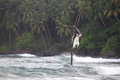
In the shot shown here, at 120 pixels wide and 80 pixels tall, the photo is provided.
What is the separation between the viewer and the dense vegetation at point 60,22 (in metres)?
31.3

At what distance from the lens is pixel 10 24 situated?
1697 inches

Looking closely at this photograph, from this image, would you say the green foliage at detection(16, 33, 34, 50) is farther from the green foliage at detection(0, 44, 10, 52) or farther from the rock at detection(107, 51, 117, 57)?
the rock at detection(107, 51, 117, 57)

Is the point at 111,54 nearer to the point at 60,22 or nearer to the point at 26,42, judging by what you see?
the point at 60,22

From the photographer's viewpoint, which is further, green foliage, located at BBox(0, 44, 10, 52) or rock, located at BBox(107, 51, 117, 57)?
green foliage, located at BBox(0, 44, 10, 52)

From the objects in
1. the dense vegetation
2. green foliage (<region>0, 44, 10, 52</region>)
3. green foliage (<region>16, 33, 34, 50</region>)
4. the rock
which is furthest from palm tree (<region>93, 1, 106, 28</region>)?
green foliage (<region>0, 44, 10, 52</region>)

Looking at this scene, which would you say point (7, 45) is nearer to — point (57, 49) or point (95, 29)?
point (57, 49)

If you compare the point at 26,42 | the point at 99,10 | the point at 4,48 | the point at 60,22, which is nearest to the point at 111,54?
the point at 99,10

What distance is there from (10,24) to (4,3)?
6709 millimetres

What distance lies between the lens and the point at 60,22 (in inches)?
1459

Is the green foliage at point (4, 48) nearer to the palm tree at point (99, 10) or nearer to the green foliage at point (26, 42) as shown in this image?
the green foliage at point (26, 42)

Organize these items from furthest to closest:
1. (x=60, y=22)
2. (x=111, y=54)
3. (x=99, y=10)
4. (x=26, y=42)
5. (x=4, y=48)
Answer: (x=4, y=48), (x=26, y=42), (x=60, y=22), (x=99, y=10), (x=111, y=54)

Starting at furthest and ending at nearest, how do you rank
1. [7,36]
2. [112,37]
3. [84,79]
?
[7,36] → [112,37] → [84,79]

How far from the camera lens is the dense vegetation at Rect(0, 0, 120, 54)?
31312 mm

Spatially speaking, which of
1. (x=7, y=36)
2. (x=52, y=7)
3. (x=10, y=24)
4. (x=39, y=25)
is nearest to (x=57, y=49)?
(x=39, y=25)
